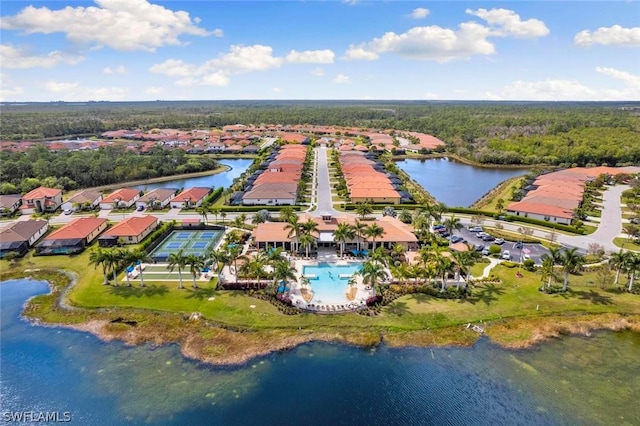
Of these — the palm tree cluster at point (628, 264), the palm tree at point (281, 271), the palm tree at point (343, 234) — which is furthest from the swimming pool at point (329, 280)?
the palm tree cluster at point (628, 264)

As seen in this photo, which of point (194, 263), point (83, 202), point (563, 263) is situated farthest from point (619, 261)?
point (83, 202)

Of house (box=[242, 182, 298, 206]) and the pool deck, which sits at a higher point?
house (box=[242, 182, 298, 206])

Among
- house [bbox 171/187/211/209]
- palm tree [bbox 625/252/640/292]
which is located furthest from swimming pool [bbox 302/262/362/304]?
house [bbox 171/187/211/209]

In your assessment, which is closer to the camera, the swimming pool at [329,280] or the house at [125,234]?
the swimming pool at [329,280]

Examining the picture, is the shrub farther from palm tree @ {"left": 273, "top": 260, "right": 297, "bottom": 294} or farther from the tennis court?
the tennis court

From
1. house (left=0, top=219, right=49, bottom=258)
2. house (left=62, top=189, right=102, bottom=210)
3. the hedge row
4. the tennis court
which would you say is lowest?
the tennis court

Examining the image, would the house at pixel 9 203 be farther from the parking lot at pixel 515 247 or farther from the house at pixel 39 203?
the parking lot at pixel 515 247

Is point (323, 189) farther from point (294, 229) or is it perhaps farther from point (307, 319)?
point (307, 319)

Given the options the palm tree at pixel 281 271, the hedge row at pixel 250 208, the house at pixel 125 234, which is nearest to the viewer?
the palm tree at pixel 281 271
